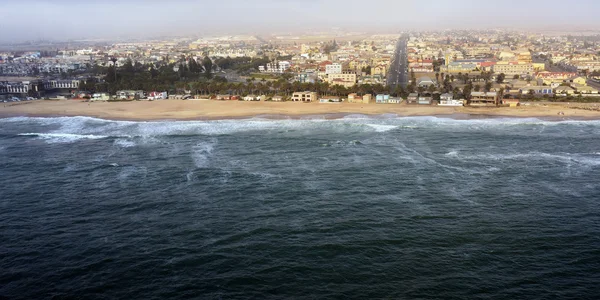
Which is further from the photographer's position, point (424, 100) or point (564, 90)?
point (564, 90)

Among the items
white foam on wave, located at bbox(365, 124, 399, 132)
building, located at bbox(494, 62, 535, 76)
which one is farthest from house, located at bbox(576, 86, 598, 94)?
white foam on wave, located at bbox(365, 124, 399, 132)

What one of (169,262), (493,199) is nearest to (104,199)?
(169,262)

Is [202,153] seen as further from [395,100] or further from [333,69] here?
[333,69]

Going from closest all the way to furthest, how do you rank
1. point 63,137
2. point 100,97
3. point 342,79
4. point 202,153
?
point 202,153, point 63,137, point 100,97, point 342,79

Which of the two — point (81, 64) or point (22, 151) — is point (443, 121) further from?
point (81, 64)

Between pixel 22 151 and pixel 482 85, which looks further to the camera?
pixel 482 85

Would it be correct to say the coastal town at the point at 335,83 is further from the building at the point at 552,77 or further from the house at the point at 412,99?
the house at the point at 412,99

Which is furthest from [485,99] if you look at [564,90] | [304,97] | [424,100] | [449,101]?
[304,97]
